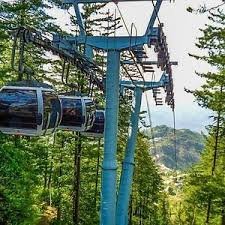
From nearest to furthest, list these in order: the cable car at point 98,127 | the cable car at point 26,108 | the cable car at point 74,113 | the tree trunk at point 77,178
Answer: the cable car at point 26,108
the cable car at point 74,113
the cable car at point 98,127
the tree trunk at point 77,178

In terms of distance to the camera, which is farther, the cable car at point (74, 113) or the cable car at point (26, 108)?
the cable car at point (74, 113)

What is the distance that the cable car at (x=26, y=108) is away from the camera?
11.8 m

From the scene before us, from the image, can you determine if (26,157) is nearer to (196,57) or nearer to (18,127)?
(18,127)

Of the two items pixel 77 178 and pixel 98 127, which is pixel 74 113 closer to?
pixel 98 127

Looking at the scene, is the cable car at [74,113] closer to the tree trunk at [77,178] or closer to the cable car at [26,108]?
the cable car at [26,108]

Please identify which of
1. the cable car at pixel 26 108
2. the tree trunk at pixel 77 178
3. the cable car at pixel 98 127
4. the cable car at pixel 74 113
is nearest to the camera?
the cable car at pixel 26 108

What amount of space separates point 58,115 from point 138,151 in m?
32.8

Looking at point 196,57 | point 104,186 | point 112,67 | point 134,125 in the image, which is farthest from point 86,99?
point 196,57

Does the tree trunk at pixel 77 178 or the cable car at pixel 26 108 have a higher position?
the cable car at pixel 26 108

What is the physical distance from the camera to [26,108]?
11.9 m

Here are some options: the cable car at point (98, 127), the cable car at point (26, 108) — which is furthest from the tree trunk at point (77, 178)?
the cable car at point (26, 108)

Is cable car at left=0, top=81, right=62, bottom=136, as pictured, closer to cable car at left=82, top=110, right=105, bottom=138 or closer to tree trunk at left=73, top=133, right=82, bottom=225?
cable car at left=82, top=110, right=105, bottom=138

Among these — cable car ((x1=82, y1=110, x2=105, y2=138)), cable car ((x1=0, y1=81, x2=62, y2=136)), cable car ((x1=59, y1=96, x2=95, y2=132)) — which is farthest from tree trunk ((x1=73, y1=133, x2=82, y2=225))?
cable car ((x1=0, y1=81, x2=62, y2=136))

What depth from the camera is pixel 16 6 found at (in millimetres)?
19719
